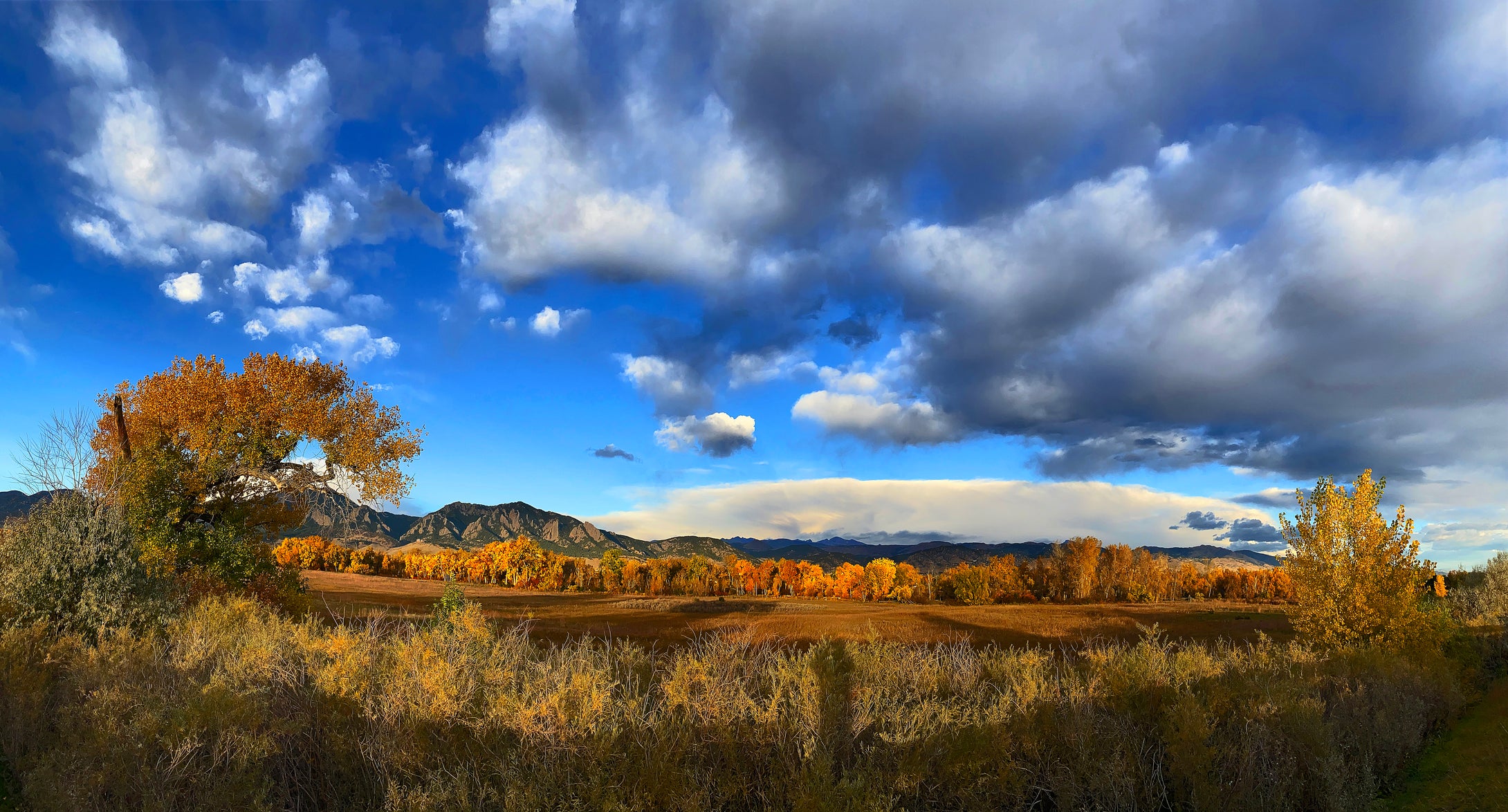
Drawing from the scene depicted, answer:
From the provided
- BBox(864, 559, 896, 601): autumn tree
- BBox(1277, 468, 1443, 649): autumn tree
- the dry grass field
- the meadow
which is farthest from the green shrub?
BBox(864, 559, 896, 601): autumn tree

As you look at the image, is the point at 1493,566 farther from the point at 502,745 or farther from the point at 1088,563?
the point at 1088,563

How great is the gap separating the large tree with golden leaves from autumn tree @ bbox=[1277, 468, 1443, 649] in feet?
121

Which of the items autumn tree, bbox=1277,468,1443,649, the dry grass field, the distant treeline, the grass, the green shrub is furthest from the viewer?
the distant treeline

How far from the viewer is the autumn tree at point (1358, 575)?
73.4ft

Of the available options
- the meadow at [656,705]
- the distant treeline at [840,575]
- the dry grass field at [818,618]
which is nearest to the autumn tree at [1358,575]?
the meadow at [656,705]

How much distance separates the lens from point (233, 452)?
26.0 meters

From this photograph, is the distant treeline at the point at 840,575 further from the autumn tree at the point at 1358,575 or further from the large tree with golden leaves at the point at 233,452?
the large tree with golden leaves at the point at 233,452

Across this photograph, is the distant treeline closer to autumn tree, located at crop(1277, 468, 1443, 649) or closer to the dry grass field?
the dry grass field

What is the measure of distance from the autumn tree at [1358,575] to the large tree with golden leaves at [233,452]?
36832mm

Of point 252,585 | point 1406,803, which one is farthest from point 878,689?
point 252,585

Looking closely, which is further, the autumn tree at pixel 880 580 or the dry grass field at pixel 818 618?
the autumn tree at pixel 880 580

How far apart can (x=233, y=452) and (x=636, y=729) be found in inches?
1060

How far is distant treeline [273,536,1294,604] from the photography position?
124750 millimetres

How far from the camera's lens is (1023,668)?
442 inches
